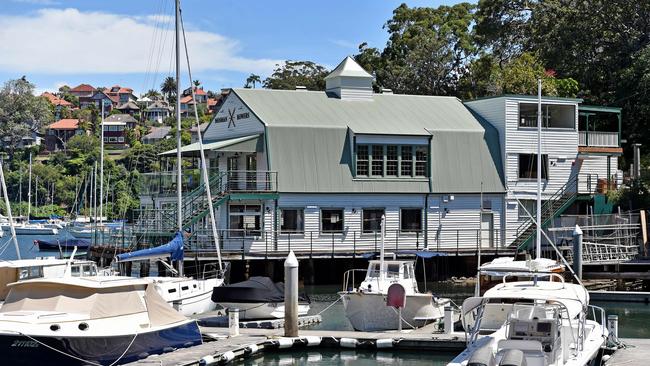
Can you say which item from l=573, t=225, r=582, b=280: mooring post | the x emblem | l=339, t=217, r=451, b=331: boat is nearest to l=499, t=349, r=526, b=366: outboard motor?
l=339, t=217, r=451, b=331: boat

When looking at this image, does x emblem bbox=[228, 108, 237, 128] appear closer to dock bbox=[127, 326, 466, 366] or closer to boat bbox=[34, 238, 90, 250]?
dock bbox=[127, 326, 466, 366]

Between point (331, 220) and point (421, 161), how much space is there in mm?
6204

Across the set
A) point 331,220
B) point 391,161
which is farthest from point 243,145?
point 391,161

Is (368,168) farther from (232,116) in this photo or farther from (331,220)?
(232,116)

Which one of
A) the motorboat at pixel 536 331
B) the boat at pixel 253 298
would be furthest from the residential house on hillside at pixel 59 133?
the motorboat at pixel 536 331

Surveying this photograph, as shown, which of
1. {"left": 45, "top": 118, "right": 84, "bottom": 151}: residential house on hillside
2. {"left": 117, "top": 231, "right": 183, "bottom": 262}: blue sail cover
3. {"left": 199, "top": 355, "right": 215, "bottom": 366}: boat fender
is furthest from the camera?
{"left": 45, "top": 118, "right": 84, "bottom": 151}: residential house on hillside

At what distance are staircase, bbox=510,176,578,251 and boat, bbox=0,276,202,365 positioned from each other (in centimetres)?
3001

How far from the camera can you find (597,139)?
2354 inches

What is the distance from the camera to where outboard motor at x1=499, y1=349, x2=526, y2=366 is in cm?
2072

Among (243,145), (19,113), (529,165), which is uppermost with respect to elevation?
(19,113)

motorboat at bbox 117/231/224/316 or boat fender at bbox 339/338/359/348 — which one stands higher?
motorboat at bbox 117/231/224/316

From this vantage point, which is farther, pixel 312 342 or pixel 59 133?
pixel 59 133

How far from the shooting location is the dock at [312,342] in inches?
1143

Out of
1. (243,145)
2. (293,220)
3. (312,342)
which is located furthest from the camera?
(293,220)
